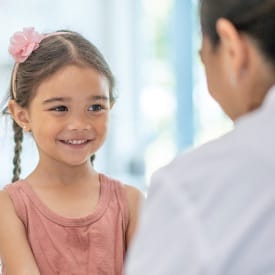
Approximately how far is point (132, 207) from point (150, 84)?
77.5 inches

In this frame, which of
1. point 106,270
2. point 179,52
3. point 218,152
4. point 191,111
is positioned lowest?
point 106,270

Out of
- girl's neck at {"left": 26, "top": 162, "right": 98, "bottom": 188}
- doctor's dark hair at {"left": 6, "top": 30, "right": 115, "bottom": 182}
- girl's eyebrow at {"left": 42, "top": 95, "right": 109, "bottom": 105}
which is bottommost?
girl's neck at {"left": 26, "top": 162, "right": 98, "bottom": 188}

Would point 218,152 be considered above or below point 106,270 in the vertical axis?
above

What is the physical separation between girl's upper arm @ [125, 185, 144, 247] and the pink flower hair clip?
34cm

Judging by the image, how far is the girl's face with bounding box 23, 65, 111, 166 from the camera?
1350 millimetres

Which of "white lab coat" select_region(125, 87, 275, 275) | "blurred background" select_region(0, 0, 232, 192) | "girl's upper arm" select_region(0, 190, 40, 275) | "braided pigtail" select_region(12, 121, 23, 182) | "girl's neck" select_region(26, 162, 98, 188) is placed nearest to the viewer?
"white lab coat" select_region(125, 87, 275, 275)

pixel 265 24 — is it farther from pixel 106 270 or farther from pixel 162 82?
pixel 162 82

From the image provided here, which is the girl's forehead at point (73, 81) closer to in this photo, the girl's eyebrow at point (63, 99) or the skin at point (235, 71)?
the girl's eyebrow at point (63, 99)

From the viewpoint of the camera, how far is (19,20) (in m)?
2.77

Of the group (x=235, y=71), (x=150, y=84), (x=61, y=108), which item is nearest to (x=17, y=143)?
(x=61, y=108)

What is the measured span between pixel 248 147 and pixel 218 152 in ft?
0.11

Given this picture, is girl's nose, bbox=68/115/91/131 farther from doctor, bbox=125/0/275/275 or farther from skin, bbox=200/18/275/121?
doctor, bbox=125/0/275/275

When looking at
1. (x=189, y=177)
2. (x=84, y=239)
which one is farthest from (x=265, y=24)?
(x=84, y=239)

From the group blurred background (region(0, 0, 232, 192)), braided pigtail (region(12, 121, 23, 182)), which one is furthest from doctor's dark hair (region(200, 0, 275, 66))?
blurred background (region(0, 0, 232, 192))
